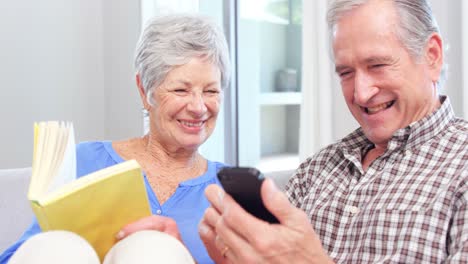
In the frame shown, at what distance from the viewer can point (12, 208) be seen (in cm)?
150

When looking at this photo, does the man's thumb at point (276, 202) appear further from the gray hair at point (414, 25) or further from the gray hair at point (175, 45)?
the gray hair at point (175, 45)

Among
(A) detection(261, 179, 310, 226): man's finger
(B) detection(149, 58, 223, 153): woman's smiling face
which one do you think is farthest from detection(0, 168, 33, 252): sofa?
(A) detection(261, 179, 310, 226): man's finger

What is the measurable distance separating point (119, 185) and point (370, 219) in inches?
18.3

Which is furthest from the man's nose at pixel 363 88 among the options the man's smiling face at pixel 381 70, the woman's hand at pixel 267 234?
the woman's hand at pixel 267 234

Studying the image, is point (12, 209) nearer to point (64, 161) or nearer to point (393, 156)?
point (64, 161)

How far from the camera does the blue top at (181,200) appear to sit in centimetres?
122

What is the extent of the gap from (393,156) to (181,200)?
0.53 metres

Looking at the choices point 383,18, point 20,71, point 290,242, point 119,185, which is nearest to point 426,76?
point 383,18

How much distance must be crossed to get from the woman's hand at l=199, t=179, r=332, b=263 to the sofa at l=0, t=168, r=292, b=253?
31.4 inches

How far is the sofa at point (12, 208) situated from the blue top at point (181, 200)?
228mm

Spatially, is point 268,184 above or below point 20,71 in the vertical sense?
below

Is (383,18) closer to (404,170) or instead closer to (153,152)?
(404,170)

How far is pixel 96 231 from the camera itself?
2.88ft

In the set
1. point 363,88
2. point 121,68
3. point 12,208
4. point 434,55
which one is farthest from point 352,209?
point 121,68
